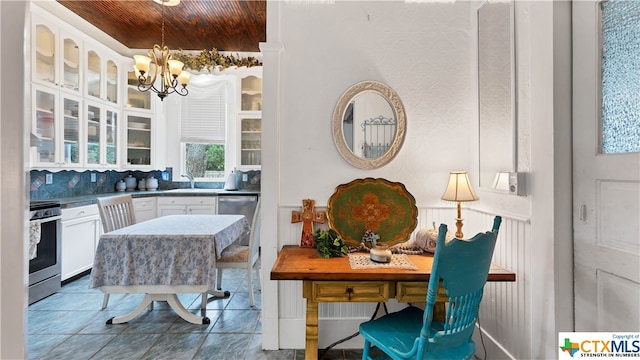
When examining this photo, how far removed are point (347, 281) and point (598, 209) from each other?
1.24m

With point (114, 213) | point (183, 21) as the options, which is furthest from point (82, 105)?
point (114, 213)

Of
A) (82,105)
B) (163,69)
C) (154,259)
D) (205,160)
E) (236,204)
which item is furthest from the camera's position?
(205,160)

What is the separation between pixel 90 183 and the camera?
421 cm

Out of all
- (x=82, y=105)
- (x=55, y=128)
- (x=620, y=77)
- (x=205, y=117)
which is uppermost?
(x=205, y=117)

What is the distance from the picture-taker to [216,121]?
15.9 ft

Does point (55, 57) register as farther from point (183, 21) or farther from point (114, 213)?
point (114, 213)

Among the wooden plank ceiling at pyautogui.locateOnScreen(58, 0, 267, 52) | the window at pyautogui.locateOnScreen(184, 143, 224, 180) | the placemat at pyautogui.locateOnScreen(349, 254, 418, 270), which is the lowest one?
the placemat at pyautogui.locateOnScreen(349, 254, 418, 270)

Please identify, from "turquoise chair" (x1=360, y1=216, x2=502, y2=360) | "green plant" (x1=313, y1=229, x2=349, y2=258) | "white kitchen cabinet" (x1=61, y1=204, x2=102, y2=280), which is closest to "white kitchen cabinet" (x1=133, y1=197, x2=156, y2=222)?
"white kitchen cabinet" (x1=61, y1=204, x2=102, y2=280)

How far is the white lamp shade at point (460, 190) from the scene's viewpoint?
191cm

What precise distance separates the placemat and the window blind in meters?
3.70

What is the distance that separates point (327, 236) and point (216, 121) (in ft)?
11.8

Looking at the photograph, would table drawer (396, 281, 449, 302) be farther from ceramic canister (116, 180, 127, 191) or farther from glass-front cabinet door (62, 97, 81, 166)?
ceramic canister (116, 180, 127, 191)

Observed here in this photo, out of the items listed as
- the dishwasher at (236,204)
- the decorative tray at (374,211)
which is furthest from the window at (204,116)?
the decorative tray at (374,211)

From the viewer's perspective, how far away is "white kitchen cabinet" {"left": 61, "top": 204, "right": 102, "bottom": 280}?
10.5 ft
